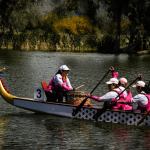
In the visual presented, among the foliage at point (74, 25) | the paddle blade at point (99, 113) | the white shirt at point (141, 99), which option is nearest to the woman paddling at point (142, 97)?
the white shirt at point (141, 99)

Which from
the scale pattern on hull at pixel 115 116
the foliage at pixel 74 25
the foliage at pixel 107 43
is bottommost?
the scale pattern on hull at pixel 115 116

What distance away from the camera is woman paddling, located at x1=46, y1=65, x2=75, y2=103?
1012 centimetres

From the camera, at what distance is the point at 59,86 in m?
10.2

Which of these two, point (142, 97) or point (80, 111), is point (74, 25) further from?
point (142, 97)

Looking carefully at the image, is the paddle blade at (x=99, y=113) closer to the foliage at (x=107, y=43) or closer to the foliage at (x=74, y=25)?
the foliage at (x=107, y=43)

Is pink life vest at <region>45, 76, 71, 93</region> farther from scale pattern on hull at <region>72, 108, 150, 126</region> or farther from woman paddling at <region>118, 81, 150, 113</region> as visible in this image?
woman paddling at <region>118, 81, 150, 113</region>

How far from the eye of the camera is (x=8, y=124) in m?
9.39

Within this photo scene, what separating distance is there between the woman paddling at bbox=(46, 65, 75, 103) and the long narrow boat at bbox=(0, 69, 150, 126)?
1.02 ft

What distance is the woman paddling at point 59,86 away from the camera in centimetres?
1012

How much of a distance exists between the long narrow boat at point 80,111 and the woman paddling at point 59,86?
12.3 inches

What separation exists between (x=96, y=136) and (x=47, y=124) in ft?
6.43

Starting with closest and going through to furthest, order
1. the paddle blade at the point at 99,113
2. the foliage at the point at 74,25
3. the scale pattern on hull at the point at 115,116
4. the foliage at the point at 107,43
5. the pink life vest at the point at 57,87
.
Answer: the scale pattern on hull at the point at 115,116, the paddle blade at the point at 99,113, the pink life vest at the point at 57,87, the foliage at the point at 107,43, the foliage at the point at 74,25

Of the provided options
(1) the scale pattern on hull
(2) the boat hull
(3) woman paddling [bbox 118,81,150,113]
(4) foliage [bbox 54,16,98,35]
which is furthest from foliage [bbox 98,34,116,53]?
(3) woman paddling [bbox 118,81,150,113]

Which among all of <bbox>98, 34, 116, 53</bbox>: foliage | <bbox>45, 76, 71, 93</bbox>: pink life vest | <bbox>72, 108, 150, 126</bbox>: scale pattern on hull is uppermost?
<bbox>98, 34, 116, 53</bbox>: foliage
